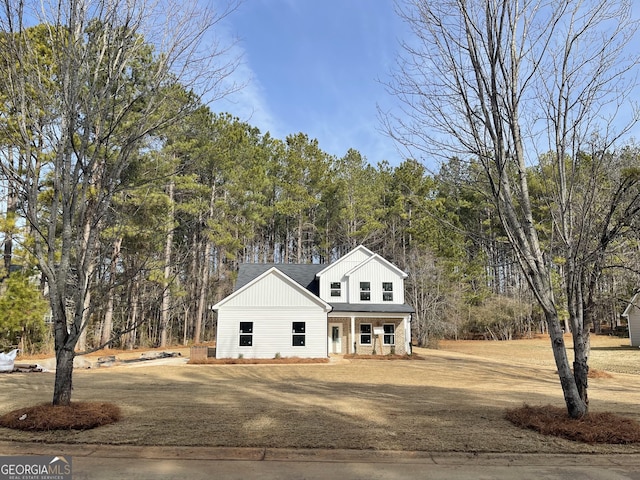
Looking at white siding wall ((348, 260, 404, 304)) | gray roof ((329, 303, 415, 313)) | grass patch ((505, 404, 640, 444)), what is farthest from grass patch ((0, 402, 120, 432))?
white siding wall ((348, 260, 404, 304))

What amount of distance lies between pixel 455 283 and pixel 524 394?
83.9 feet

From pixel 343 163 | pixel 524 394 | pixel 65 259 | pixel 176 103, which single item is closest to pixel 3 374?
pixel 65 259

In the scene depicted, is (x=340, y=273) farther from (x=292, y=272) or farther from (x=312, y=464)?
(x=312, y=464)

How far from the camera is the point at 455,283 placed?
34.5 metres

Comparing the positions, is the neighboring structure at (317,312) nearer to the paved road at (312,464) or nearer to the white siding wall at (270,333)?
the white siding wall at (270,333)

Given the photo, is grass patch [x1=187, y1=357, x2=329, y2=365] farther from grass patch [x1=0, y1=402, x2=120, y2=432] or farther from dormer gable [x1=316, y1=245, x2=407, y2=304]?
grass patch [x1=0, y1=402, x2=120, y2=432]

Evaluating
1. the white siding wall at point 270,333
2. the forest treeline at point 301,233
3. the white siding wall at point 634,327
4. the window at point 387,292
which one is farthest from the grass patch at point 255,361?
the white siding wall at point 634,327

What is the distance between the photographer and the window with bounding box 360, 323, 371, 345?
72.5ft

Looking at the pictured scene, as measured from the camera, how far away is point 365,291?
23.0 m

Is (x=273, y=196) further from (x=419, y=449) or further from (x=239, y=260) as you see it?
(x=419, y=449)

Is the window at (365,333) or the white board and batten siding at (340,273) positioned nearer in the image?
the window at (365,333)

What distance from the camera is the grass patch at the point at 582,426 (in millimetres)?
5477

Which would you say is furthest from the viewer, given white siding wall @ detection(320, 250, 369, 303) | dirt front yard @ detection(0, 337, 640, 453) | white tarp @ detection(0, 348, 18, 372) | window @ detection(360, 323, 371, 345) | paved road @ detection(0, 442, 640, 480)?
white siding wall @ detection(320, 250, 369, 303)

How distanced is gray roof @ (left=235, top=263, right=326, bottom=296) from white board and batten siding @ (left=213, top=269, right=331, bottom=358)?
2438 mm
